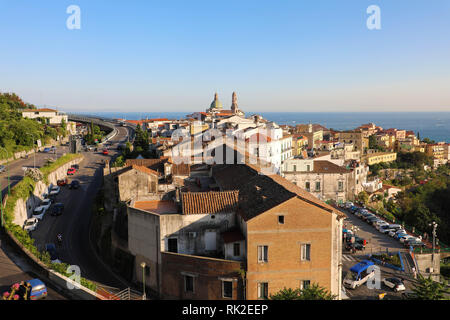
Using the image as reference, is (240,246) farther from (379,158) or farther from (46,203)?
(379,158)

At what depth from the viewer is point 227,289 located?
20.5 m

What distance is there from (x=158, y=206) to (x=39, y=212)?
1501cm

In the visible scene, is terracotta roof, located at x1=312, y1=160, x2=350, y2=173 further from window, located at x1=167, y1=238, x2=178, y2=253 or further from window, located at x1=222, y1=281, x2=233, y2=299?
window, located at x1=222, y1=281, x2=233, y2=299

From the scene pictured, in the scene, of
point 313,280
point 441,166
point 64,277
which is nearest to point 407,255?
point 313,280

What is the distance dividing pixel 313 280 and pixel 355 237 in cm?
1596

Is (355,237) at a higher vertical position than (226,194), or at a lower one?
lower

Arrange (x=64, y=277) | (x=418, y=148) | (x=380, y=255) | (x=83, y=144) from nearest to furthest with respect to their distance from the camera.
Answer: (x=64, y=277) → (x=380, y=255) → (x=83, y=144) → (x=418, y=148)

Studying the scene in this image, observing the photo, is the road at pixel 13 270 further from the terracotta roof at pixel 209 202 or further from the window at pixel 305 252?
the window at pixel 305 252

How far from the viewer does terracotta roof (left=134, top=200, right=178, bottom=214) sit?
25.2 m

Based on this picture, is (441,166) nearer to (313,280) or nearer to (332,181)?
(332,181)

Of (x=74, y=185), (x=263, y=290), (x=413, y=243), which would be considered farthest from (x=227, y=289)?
(x=74, y=185)

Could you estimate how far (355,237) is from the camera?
35250 mm

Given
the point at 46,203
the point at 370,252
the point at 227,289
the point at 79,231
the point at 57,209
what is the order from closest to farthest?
the point at 227,289 → the point at 79,231 → the point at 370,252 → the point at 57,209 → the point at 46,203

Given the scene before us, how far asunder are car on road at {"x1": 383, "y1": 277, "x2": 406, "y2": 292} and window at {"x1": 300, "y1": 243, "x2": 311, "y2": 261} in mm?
9166
